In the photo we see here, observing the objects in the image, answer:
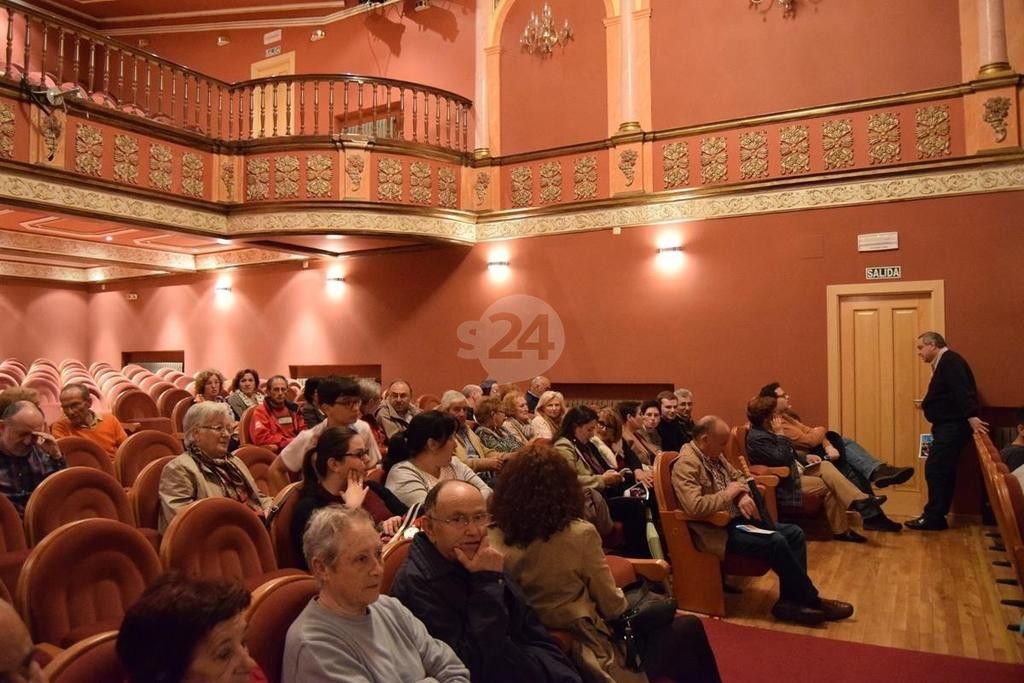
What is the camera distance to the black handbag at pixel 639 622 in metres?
2.14

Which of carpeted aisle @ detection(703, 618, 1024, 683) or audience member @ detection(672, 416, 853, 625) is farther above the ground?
audience member @ detection(672, 416, 853, 625)

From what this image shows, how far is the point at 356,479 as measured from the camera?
254 centimetres

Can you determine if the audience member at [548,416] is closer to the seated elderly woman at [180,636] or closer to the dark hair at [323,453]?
the dark hair at [323,453]

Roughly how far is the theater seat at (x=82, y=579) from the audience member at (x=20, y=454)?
4.57 ft

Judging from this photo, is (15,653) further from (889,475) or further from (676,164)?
(676,164)

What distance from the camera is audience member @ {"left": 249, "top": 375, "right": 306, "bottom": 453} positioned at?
4828 millimetres

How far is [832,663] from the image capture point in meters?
3.03

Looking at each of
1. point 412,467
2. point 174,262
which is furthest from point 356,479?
point 174,262

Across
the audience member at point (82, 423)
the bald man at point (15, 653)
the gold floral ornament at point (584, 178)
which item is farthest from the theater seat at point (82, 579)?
the gold floral ornament at point (584, 178)

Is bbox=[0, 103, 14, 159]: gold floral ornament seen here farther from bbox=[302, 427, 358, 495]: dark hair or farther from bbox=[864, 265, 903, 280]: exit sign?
bbox=[864, 265, 903, 280]: exit sign

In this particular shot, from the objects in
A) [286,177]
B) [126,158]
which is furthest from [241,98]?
[126,158]

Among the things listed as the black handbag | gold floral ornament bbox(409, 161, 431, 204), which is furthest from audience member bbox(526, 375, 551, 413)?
the black handbag

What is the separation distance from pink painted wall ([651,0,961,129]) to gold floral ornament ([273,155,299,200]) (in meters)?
3.69

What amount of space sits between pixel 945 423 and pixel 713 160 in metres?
3.07
